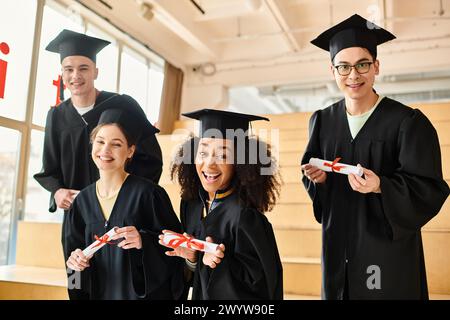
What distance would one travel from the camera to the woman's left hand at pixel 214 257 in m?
1.41

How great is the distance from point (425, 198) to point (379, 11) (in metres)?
4.51

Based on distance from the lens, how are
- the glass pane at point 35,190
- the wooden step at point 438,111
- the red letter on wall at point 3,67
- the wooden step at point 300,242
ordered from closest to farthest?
the wooden step at point 300,242 < the red letter on wall at point 3,67 < the glass pane at point 35,190 < the wooden step at point 438,111

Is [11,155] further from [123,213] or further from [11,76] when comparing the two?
[123,213]

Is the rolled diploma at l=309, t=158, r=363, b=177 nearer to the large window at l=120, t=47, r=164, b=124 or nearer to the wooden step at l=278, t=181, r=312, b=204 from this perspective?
the wooden step at l=278, t=181, r=312, b=204

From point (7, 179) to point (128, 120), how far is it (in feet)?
11.2

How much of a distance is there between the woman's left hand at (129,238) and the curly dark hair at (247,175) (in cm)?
28

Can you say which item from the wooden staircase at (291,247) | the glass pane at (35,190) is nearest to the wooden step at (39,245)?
the wooden staircase at (291,247)

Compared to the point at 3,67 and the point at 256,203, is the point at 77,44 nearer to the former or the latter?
the point at 256,203

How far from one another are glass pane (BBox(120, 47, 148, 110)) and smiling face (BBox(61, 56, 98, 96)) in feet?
14.1

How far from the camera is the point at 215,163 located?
1.62 metres

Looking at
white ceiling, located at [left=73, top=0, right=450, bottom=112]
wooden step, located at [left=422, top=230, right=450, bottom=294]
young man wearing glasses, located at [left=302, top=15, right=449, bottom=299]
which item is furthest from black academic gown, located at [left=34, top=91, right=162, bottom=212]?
white ceiling, located at [left=73, top=0, right=450, bottom=112]

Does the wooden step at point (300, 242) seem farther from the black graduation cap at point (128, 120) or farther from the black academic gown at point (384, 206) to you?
the black graduation cap at point (128, 120)

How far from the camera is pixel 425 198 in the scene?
1.58 meters

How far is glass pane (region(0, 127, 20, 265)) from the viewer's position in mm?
4488
